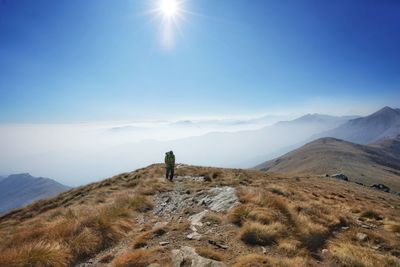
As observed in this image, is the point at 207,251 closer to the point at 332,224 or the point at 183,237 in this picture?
the point at 183,237

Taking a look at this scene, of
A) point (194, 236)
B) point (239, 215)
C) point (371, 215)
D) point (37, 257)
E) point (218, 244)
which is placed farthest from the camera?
point (371, 215)

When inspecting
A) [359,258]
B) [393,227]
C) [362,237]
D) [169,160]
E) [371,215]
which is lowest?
[371,215]

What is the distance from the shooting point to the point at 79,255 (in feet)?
27.0

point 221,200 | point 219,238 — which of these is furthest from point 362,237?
point 221,200

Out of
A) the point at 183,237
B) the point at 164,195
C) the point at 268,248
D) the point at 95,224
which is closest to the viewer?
the point at 268,248

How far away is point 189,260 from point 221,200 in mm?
6781

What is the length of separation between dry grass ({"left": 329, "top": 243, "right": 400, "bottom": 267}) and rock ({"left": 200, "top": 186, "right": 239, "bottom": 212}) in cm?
536

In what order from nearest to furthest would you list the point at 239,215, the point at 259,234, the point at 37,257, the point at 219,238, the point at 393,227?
the point at 37,257, the point at 259,234, the point at 219,238, the point at 239,215, the point at 393,227

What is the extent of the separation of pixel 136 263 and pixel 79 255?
268 cm

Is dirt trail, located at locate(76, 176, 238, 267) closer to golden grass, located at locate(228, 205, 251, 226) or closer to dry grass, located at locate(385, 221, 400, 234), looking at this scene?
golden grass, located at locate(228, 205, 251, 226)

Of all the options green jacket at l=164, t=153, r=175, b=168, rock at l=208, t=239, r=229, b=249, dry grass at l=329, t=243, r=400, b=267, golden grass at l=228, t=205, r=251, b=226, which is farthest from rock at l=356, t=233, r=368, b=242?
green jacket at l=164, t=153, r=175, b=168

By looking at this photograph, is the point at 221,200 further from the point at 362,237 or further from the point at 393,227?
the point at 393,227

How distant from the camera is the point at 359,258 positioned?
24.2 ft

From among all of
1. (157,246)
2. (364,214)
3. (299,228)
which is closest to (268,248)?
(299,228)
